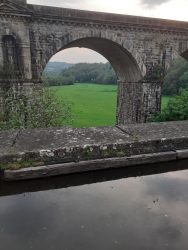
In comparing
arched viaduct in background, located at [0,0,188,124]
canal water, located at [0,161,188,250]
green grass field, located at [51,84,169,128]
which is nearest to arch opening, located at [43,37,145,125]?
arched viaduct in background, located at [0,0,188,124]

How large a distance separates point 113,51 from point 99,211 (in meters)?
16.1

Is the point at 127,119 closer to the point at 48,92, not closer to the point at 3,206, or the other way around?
the point at 48,92

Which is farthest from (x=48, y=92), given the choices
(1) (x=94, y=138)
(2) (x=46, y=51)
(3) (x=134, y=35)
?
(1) (x=94, y=138)

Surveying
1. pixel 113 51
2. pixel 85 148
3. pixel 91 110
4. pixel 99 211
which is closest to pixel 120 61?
pixel 113 51

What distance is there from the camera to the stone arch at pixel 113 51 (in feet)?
45.8

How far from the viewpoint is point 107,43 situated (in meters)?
15.5

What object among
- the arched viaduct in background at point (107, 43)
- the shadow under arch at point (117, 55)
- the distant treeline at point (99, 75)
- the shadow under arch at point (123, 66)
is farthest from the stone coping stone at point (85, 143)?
the distant treeline at point (99, 75)

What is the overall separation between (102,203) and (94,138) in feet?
2.59

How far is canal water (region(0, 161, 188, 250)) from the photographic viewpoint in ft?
4.23

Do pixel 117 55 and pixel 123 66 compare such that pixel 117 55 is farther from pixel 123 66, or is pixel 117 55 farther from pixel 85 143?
pixel 85 143

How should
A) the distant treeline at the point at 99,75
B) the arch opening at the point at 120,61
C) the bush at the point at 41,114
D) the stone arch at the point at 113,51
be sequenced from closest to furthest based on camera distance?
the bush at the point at 41,114 → the stone arch at the point at 113,51 → the arch opening at the point at 120,61 → the distant treeline at the point at 99,75

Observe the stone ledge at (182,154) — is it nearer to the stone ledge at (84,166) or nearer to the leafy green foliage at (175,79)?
the stone ledge at (84,166)

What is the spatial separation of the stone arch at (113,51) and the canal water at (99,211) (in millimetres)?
12845

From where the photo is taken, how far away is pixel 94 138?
2.31 meters
